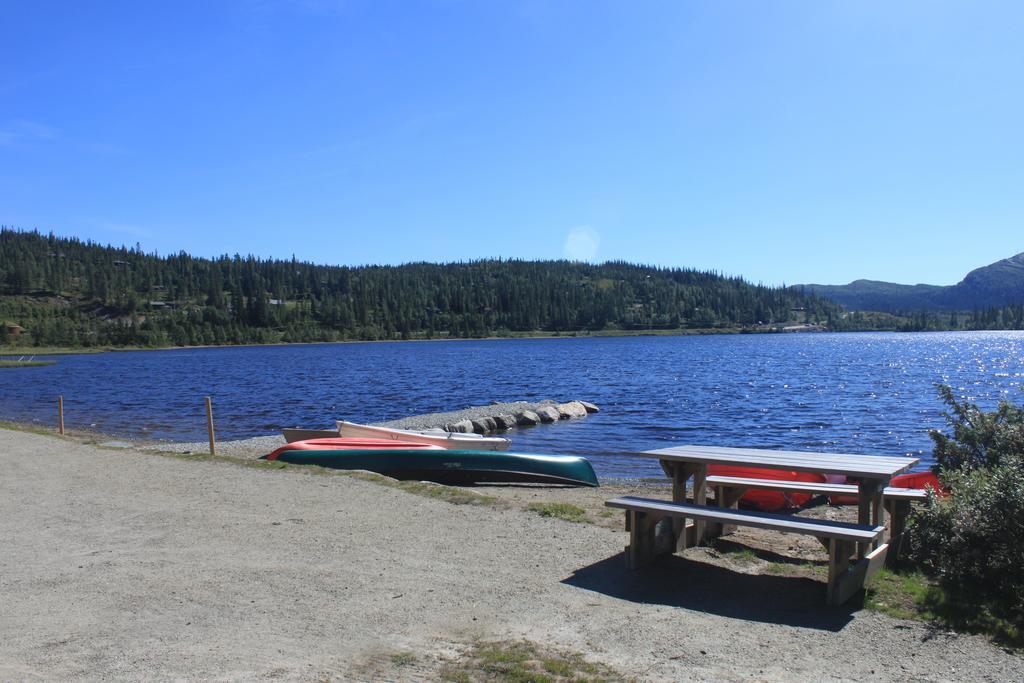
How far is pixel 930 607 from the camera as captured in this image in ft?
20.0

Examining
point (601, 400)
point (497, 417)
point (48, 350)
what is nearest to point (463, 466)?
point (497, 417)

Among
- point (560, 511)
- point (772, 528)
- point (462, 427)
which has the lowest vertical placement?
point (462, 427)

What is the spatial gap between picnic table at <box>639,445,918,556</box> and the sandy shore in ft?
2.52

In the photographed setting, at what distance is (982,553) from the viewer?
6453 millimetres

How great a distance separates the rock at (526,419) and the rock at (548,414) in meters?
0.30

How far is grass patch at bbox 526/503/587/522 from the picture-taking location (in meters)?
9.42

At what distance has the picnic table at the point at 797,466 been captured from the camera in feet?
21.5

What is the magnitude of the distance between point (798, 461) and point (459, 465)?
9397 mm

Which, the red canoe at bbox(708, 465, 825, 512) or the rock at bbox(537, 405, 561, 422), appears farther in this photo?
the rock at bbox(537, 405, 561, 422)

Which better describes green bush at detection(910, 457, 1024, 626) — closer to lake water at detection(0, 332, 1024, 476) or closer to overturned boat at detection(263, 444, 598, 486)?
overturned boat at detection(263, 444, 598, 486)

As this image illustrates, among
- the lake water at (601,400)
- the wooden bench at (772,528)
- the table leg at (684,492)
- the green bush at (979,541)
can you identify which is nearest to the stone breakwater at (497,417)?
the lake water at (601,400)

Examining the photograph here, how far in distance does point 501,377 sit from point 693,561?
51774 millimetres

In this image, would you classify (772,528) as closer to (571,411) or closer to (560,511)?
(560,511)

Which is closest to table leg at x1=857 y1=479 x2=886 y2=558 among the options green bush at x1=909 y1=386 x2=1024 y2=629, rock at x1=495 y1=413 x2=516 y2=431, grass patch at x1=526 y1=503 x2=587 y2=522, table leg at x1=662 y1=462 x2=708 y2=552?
green bush at x1=909 y1=386 x2=1024 y2=629
